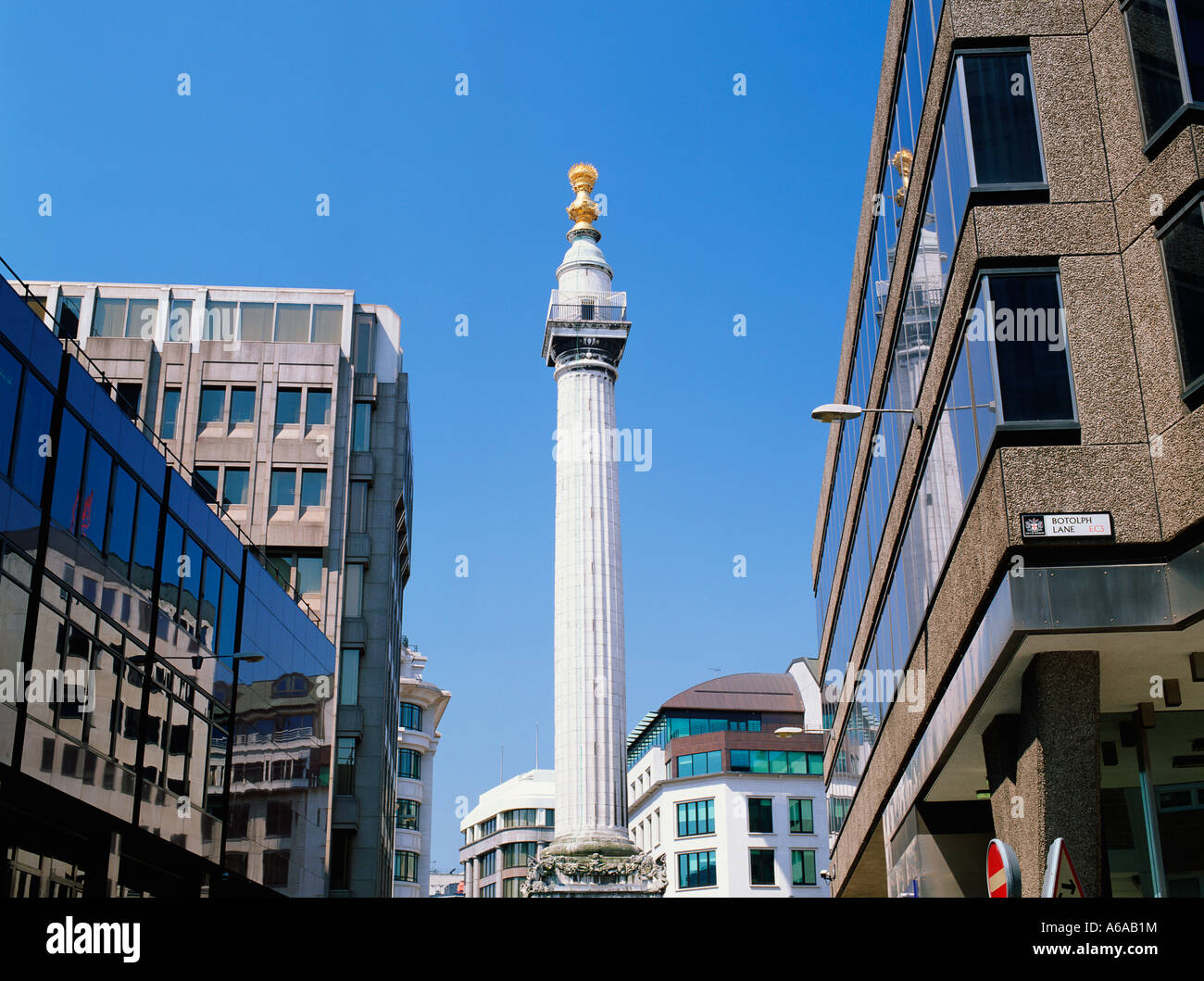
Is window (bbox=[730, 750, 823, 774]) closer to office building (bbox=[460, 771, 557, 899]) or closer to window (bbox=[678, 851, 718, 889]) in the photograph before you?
window (bbox=[678, 851, 718, 889])

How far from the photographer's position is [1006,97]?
18781 mm

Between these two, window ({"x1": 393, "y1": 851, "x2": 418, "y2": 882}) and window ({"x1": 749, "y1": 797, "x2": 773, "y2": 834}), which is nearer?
window ({"x1": 749, "y1": 797, "x2": 773, "y2": 834})

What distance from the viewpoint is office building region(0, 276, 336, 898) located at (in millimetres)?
24594

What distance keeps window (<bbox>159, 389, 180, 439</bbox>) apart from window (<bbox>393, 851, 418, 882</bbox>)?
5021cm

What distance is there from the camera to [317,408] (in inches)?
2334

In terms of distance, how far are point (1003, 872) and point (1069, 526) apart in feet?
14.7

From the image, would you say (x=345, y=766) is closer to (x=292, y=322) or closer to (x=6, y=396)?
(x=292, y=322)

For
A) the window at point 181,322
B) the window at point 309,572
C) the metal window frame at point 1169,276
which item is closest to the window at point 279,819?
the window at point 309,572

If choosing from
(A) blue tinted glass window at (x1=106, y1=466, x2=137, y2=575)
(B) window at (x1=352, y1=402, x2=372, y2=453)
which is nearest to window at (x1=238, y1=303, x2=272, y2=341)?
(B) window at (x1=352, y1=402, x2=372, y2=453)

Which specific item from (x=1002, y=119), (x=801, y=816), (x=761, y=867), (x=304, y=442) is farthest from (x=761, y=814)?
(x=1002, y=119)

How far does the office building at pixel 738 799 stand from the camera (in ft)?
315

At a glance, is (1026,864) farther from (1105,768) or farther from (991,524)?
(1105,768)

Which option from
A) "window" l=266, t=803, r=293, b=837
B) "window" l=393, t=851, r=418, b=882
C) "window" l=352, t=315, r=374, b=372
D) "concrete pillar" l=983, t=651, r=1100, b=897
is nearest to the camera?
"concrete pillar" l=983, t=651, r=1100, b=897

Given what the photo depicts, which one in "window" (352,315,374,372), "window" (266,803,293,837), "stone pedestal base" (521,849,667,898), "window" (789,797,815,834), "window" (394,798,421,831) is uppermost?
"window" (352,315,374,372)
